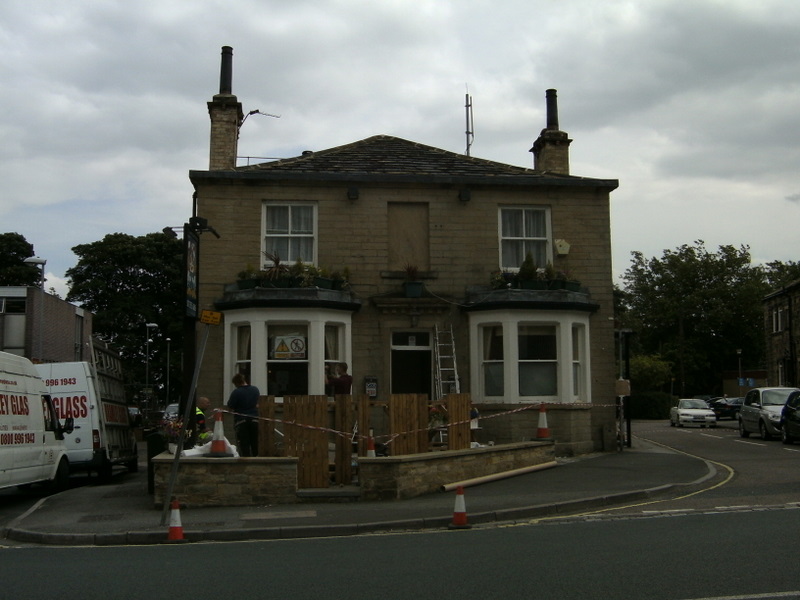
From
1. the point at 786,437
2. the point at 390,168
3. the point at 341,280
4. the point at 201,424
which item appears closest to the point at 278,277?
the point at 341,280

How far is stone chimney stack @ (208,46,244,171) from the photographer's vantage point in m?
21.8

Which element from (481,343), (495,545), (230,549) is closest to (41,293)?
(481,343)

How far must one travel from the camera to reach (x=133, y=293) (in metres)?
53.2

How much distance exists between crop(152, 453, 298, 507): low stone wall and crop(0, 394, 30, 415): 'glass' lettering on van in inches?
118

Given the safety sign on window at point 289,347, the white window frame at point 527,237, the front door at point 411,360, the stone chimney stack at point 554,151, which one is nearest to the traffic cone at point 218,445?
the safety sign on window at point 289,347

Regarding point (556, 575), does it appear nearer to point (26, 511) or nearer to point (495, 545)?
point (495, 545)

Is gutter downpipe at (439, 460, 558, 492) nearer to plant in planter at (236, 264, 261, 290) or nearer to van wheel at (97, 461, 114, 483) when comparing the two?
plant in planter at (236, 264, 261, 290)

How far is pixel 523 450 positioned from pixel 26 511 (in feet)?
28.9

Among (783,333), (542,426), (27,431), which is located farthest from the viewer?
(783,333)

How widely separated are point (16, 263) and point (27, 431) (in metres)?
42.3

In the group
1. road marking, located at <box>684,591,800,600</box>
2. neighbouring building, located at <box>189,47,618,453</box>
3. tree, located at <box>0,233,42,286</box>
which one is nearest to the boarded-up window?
neighbouring building, located at <box>189,47,618,453</box>

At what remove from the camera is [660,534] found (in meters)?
9.83

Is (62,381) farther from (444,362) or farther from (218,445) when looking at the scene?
(444,362)

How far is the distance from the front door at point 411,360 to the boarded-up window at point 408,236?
5.38 ft
